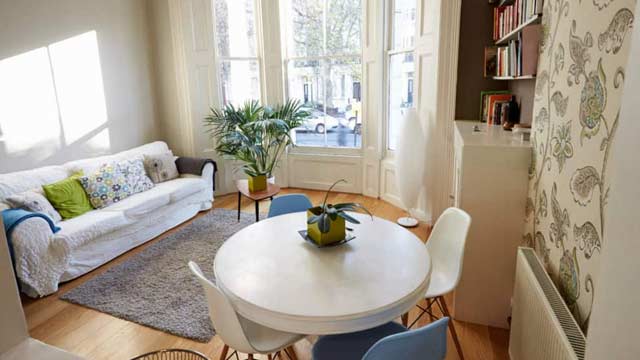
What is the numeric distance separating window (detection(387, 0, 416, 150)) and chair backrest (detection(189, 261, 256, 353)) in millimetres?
3045

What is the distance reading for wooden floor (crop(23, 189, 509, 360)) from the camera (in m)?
2.23

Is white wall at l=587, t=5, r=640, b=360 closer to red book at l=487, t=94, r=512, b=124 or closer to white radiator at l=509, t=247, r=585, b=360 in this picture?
white radiator at l=509, t=247, r=585, b=360

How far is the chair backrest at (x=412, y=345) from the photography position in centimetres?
117

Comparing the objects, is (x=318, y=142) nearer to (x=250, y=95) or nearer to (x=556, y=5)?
(x=250, y=95)

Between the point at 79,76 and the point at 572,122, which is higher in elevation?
the point at 79,76

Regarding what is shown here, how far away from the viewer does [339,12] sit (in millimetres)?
4832

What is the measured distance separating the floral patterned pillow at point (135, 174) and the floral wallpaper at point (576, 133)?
141 inches

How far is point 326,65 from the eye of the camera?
5.03m

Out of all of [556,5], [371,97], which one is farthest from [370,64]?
[556,5]

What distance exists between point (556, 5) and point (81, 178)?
3.86 meters

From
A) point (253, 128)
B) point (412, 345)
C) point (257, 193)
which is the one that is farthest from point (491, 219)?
point (253, 128)

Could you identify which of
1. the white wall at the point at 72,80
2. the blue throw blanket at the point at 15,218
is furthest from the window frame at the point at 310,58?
the blue throw blanket at the point at 15,218

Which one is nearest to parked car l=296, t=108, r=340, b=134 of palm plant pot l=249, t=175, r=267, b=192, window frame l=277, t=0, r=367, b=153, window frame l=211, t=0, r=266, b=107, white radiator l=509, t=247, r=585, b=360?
window frame l=277, t=0, r=367, b=153

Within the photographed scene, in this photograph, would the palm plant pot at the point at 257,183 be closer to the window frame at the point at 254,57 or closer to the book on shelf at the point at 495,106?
the window frame at the point at 254,57
